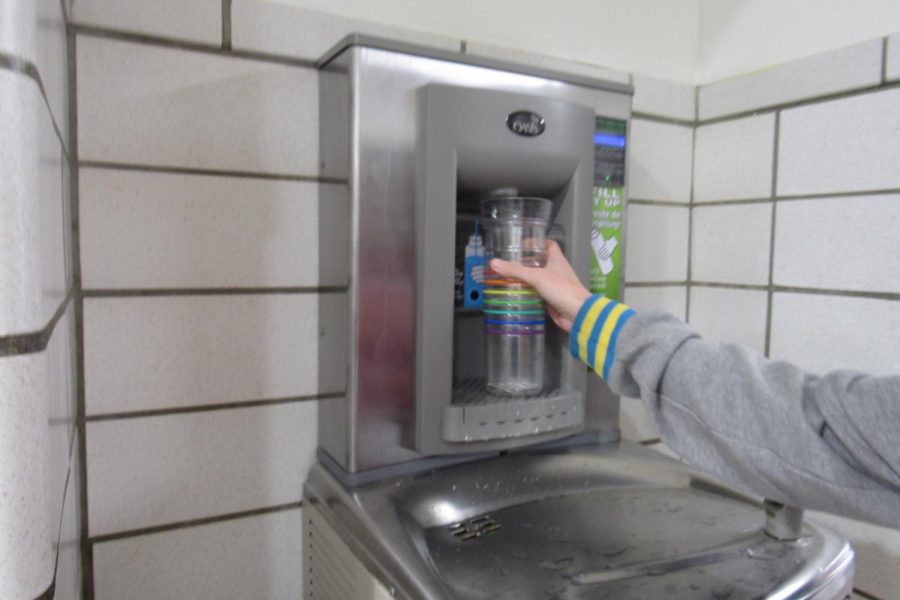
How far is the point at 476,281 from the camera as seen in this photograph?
0.88 m

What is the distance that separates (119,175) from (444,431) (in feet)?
1.72

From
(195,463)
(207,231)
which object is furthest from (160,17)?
(195,463)

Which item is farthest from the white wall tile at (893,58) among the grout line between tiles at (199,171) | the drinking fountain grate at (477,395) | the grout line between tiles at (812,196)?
the grout line between tiles at (199,171)

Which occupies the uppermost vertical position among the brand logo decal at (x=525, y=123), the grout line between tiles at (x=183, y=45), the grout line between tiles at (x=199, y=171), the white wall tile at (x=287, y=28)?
the white wall tile at (x=287, y=28)

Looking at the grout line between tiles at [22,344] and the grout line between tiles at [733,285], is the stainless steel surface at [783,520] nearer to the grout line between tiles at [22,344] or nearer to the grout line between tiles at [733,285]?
the grout line between tiles at [733,285]

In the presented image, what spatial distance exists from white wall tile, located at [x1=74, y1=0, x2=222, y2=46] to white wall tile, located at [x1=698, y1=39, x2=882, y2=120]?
94cm

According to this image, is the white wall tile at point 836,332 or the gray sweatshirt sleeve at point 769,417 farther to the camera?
the white wall tile at point 836,332

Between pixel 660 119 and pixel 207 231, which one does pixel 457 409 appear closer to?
pixel 207 231

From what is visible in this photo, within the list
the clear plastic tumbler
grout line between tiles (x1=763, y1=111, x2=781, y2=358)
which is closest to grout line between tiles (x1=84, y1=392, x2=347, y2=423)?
the clear plastic tumbler

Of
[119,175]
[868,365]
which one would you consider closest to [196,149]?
[119,175]

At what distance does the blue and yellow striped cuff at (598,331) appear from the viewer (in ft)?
2.40

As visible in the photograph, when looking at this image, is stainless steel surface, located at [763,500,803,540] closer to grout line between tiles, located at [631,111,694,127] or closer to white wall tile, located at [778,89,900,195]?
white wall tile, located at [778,89,900,195]

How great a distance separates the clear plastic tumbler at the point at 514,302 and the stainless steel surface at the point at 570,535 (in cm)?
13

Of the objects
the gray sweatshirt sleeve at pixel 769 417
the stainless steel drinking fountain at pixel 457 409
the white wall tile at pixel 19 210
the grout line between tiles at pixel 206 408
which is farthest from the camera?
the grout line between tiles at pixel 206 408
